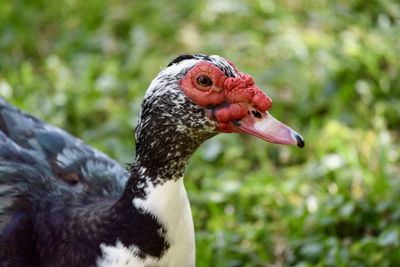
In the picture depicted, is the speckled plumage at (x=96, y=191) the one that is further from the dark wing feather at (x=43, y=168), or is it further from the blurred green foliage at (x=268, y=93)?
the blurred green foliage at (x=268, y=93)

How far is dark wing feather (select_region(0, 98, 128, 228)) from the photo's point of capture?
12.9 ft

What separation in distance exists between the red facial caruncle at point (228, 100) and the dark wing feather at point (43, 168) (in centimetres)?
82

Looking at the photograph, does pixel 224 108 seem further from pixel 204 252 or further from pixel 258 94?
pixel 204 252

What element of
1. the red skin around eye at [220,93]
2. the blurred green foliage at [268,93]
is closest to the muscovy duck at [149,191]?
the red skin around eye at [220,93]

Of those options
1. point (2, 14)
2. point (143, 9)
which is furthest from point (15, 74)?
point (143, 9)

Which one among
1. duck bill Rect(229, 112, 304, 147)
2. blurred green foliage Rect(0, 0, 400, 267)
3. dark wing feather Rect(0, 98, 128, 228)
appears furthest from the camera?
blurred green foliage Rect(0, 0, 400, 267)

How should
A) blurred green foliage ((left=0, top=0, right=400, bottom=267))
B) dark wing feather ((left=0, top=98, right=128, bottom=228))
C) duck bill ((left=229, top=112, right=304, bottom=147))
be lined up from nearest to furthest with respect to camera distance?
duck bill ((left=229, top=112, right=304, bottom=147)), dark wing feather ((left=0, top=98, right=128, bottom=228)), blurred green foliage ((left=0, top=0, right=400, bottom=267))

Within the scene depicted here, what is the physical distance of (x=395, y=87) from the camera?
6082 millimetres

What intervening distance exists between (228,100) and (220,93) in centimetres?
4

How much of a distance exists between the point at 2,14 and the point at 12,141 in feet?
9.90

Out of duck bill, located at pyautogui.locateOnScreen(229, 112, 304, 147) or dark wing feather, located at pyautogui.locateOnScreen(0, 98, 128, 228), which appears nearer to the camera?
duck bill, located at pyautogui.locateOnScreen(229, 112, 304, 147)

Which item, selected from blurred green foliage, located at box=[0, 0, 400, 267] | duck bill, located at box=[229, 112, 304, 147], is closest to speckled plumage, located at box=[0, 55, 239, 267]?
duck bill, located at box=[229, 112, 304, 147]

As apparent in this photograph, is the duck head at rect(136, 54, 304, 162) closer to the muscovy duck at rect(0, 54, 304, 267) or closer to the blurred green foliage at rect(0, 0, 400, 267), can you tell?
the muscovy duck at rect(0, 54, 304, 267)

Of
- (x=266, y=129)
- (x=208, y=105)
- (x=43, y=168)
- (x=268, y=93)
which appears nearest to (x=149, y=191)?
(x=208, y=105)
